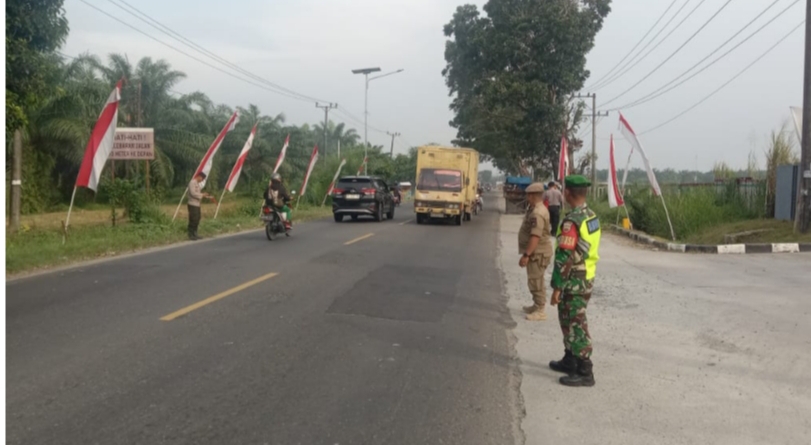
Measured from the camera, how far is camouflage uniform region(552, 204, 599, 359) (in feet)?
18.3

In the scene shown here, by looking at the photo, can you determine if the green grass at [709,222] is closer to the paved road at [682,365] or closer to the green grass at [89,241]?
the paved road at [682,365]

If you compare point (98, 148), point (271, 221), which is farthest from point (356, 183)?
point (98, 148)

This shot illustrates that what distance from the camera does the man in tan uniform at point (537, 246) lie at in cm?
798

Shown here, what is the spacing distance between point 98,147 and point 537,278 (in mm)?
10755

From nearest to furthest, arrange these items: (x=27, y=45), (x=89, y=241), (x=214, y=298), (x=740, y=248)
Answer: (x=214, y=298) < (x=27, y=45) < (x=89, y=241) < (x=740, y=248)

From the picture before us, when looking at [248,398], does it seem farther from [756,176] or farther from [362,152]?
[362,152]

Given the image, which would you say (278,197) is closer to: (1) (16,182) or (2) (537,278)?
(1) (16,182)

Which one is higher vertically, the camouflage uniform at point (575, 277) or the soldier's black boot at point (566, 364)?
the camouflage uniform at point (575, 277)

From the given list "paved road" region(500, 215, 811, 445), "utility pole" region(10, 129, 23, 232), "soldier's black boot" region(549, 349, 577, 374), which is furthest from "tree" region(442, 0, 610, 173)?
"soldier's black boot" region(549, 349, 577, 374)

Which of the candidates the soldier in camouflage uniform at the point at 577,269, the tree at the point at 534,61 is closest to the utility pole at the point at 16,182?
the soldier in camouflage uniform at the point at 577,269

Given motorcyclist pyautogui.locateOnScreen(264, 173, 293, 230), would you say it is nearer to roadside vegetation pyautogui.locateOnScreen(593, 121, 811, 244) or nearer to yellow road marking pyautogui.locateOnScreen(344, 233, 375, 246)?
yellow road marking pyautogui.locateOnScreen(344, 233, 375, 246)

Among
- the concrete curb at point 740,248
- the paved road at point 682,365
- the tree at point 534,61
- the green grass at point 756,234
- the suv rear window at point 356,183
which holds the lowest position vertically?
the paved road at point 682,365

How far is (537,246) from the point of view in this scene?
8523mm

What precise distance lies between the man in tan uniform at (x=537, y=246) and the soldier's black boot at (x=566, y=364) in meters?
2.05
